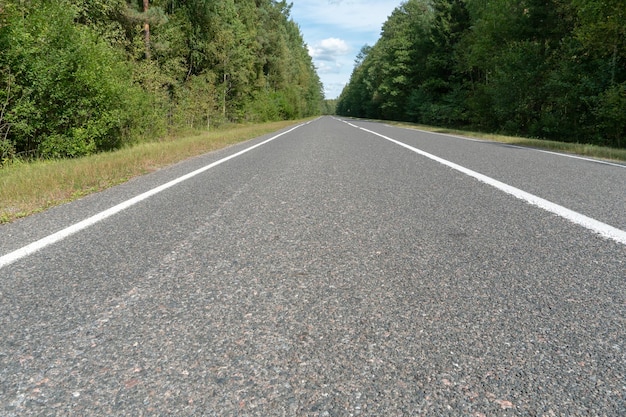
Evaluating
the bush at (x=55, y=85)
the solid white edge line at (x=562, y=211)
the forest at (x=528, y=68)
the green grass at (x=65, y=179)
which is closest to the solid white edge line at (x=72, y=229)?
the green grass at (x=65, y=179)

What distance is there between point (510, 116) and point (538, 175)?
24.6 meters

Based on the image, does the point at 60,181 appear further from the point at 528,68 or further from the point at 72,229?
the point at 528,68

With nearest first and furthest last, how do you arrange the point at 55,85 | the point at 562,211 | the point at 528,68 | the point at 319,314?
the point at 319,314
the point at 562,211
the point at 55,85
the point at 528,68

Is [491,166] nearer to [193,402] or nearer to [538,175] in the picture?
[538,175]

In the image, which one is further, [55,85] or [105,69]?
[105,69]

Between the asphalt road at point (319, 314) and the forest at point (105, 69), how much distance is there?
727 cm

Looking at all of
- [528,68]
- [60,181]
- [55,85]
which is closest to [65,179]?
[60,181]

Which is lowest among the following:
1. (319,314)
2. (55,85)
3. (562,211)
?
(319,314)

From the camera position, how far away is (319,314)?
6.78 feet

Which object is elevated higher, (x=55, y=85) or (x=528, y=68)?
(x=528, y=68)

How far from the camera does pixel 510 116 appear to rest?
27.8 m

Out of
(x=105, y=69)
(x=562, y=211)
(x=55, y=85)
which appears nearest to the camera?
(x=562, y=211)

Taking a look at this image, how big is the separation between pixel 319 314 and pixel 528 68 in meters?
28.1

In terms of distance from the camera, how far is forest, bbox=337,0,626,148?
18.3 meters
